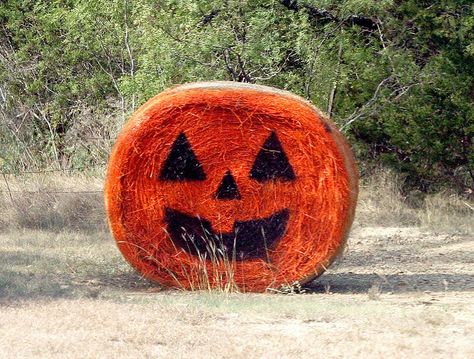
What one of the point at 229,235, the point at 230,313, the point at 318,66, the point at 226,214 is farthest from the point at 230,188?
the point at 318,66

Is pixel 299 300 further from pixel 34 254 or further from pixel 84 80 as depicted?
pixel 84 80

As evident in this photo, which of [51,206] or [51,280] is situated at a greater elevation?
[51,280]

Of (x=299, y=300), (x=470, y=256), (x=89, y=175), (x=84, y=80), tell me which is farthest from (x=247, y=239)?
(x=84, y=80)

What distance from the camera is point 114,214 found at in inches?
354

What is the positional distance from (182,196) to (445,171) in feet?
26.0

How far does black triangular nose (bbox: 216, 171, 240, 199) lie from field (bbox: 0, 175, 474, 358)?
3.05 ft

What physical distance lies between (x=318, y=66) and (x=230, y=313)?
26.3ft

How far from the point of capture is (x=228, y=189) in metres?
9.06

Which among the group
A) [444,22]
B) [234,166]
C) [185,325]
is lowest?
[185,325]

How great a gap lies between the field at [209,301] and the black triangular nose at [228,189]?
36.6 inches

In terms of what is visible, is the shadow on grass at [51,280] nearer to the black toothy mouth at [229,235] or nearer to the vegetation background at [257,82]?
the vegetation background at [257,82]

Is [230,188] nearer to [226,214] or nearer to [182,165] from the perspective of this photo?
[226,214]

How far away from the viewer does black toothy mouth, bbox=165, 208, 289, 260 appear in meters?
9.02

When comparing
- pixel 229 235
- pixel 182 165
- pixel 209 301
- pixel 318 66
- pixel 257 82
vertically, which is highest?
pixel 318 66
